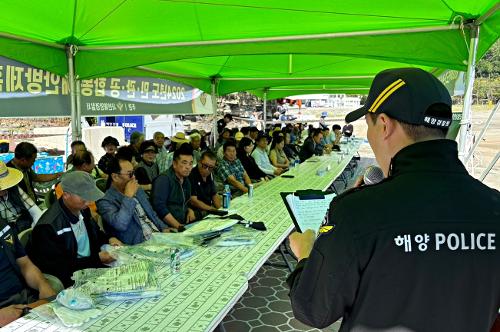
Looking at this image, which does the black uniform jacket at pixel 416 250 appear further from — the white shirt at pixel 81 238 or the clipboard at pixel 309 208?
the white shirt at pixel 81 238

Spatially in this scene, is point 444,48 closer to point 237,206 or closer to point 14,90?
point 237,206

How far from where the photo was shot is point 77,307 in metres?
1.72

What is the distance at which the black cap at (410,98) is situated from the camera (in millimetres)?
873

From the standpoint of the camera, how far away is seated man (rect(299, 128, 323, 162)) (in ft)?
28.7

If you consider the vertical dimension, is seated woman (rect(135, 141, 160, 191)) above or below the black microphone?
below

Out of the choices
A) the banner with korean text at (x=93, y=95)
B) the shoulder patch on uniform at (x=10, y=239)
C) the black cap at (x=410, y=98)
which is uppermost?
the banner with korean text at (x=93, y=95)

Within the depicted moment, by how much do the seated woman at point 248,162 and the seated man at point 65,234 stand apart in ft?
13.7

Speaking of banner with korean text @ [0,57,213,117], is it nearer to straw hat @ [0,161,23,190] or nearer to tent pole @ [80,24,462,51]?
tent pole @ [80,24,462,51]

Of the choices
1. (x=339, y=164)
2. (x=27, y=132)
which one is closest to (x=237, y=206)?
(x=339, y=164)

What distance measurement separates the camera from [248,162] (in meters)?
6.59

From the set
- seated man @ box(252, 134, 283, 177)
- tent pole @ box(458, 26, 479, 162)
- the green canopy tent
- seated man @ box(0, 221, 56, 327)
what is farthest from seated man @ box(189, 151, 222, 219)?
seated man @ box(252, 134, 283, 177)

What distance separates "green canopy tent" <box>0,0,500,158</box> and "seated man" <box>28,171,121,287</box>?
1848 mm

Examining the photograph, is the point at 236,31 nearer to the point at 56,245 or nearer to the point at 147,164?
the point at 147,164

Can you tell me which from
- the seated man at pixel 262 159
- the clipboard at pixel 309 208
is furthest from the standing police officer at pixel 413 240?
the seated man at pixel 262 159
